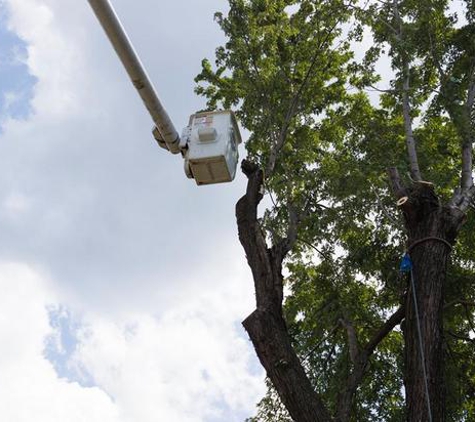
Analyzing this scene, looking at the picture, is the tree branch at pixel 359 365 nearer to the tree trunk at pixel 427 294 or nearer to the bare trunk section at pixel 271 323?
the tree trunk at pixel 427 294

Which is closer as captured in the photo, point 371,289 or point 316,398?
point 316,398

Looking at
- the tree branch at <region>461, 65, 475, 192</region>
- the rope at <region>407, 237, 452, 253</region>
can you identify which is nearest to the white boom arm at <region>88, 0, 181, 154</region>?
the rope at <region>407, 237, 452, 253</region>

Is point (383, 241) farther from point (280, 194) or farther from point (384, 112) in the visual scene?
point (384, 112)

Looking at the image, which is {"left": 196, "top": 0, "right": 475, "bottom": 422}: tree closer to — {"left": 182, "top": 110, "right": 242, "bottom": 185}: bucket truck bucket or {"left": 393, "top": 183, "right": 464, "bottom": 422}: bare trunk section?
{"left": 393, "top": 183, "right": 464, "bottom": 422}: bare trunk section

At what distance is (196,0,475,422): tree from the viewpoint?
26.8 ft

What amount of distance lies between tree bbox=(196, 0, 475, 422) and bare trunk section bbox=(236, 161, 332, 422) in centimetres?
88

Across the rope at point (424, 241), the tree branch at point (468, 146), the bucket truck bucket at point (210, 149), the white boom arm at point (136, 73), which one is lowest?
the white boom arm at point (136, 73)

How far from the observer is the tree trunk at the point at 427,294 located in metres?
4.73

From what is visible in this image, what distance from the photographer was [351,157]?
1005 cm

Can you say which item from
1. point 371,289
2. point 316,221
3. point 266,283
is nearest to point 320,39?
point 316,221

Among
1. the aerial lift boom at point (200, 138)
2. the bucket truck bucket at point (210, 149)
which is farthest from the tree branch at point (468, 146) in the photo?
the bucket truck bucket at point (210, 149)

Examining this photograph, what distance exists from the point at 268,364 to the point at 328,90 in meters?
6.54

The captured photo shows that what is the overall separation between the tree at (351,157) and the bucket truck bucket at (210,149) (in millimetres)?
3453

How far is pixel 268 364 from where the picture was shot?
488cm
